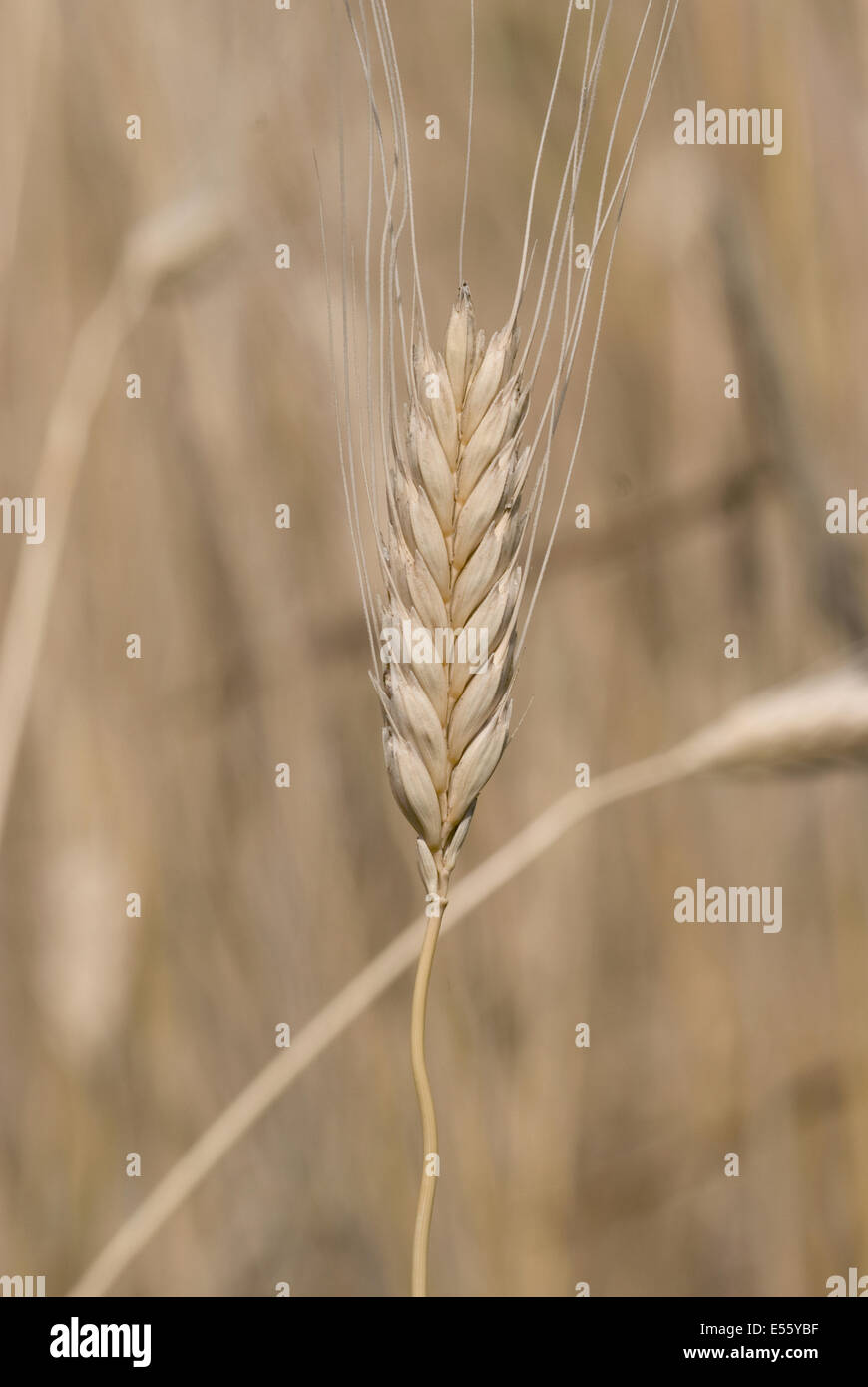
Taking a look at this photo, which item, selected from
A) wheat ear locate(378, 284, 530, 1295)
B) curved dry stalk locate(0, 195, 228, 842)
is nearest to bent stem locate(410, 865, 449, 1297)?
wheat ear locate(378, 284, 530, 1295)

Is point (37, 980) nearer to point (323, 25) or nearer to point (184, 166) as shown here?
point (184, 166)

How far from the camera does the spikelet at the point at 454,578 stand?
1.05ft

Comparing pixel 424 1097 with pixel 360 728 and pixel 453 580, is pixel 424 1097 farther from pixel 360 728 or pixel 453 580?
pixel 360 728

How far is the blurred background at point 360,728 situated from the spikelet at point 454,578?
0.29 metres

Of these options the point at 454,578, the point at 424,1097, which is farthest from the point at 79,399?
the point at 424,1097

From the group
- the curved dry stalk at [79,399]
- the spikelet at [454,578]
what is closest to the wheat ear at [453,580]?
the spikelet at [454,578]

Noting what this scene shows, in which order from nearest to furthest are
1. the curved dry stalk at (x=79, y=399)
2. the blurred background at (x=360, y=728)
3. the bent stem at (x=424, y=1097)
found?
the bent stem at (x=424, y=1097), the curved dry stalk at (x=79, y=399), the blurred background at (x=360, y=728)

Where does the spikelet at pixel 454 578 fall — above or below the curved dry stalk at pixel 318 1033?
above

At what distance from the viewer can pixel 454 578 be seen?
1.09 ft

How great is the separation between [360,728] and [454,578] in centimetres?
32

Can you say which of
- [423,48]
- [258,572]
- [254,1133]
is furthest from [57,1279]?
[423,48]

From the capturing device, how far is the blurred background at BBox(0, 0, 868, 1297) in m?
0.60

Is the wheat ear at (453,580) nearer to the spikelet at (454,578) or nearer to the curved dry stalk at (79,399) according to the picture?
the spikelet at (454,578)

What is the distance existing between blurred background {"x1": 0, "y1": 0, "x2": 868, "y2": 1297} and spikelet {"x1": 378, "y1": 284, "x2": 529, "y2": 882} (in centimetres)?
29
